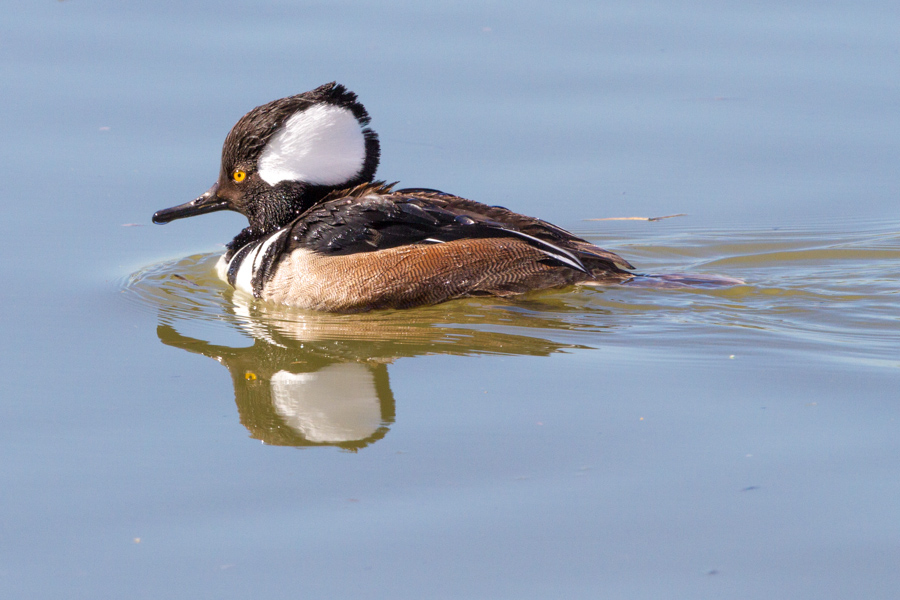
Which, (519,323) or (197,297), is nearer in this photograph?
(519,323)

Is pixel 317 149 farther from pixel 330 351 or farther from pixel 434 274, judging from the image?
pixel 330 351

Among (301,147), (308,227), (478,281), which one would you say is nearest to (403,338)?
(478,281)

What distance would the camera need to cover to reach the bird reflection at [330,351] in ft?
19.1

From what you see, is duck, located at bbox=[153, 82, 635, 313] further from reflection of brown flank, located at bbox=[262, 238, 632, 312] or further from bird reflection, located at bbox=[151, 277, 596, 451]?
bird reflection, located at bbox=[151, 277, 596, 451]

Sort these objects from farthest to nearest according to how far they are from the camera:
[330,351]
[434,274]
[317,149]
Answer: [317,149] < [434,274] < [330,351]

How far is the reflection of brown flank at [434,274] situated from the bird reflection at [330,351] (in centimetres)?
12

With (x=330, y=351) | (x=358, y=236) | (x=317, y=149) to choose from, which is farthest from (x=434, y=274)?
(x=317, y=149)

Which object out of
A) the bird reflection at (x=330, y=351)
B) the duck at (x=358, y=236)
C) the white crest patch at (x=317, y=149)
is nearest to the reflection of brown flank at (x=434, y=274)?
the duck at (x=358, y=236)

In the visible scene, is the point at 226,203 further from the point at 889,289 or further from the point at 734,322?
the point at 889,289

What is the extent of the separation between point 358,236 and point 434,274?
57 centimetres

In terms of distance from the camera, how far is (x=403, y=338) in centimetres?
706

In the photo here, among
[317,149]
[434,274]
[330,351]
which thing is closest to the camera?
[330,351]

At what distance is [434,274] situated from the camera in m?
7.47

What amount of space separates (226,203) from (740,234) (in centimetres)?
386
